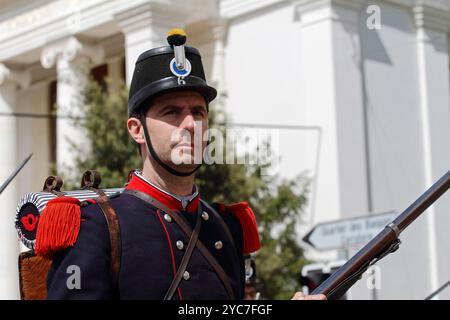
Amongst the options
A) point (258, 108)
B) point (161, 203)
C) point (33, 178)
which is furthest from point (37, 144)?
point (161, 203)

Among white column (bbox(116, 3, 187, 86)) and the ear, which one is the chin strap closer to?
the ear

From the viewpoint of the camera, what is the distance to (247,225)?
365cm

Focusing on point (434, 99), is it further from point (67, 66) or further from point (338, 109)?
point (67, 66)

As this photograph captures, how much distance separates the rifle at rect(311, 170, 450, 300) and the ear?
0.86 metres

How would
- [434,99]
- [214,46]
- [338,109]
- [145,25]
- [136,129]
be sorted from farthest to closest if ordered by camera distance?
[214,46]
[145,25]
[434,99]
[338,109]
[136,129]

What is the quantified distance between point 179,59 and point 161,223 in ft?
1.49

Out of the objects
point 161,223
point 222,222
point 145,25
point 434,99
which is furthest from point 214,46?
point 161,223

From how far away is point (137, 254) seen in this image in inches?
123

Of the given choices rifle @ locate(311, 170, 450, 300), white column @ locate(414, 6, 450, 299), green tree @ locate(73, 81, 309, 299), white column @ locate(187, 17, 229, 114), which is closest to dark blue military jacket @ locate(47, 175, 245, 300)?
rifle @ locate(311, 170, 450, 300)

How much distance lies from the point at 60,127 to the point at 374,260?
1431 centimetres

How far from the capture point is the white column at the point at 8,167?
15.2m

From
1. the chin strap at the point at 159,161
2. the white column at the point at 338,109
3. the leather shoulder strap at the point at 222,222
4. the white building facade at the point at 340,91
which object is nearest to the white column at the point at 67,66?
the white building facade at the point at 340,91

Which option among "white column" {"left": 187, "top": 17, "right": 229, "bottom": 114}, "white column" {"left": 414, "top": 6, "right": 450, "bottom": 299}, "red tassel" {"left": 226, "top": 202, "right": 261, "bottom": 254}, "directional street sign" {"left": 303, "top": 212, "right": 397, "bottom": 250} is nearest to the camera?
"red tassel" {"left": 226, "top": 202, "right": 261, "bottom": 254}

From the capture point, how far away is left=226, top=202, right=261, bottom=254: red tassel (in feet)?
11.9
